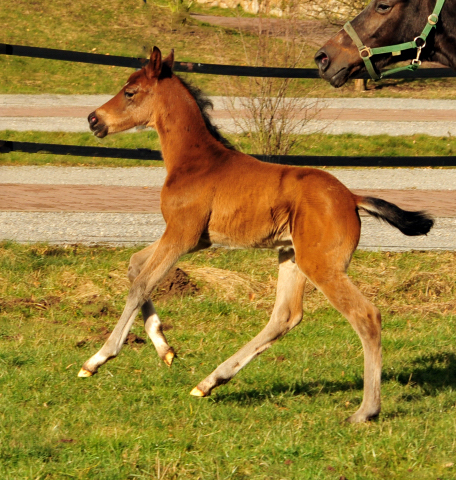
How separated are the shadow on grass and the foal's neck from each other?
4.81 feet

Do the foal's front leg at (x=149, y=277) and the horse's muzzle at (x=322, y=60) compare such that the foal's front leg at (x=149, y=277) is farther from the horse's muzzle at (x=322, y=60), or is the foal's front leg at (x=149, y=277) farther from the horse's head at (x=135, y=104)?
the horse's muzzle at (x=322, y=60)

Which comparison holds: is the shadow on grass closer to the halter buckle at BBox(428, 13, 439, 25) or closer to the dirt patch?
the dirt patch

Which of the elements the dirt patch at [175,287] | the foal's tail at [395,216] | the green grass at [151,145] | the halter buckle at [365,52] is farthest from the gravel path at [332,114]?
the foal's tail at [395,216]

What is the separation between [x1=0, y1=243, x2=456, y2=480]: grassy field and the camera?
369cm

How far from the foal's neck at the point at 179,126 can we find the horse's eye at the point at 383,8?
1240 millimetres

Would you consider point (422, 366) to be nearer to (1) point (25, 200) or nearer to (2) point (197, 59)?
(1) point (25, 200)

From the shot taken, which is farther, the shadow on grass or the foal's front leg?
the shadow on grass

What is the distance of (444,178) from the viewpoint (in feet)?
37.7

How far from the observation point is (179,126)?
4.85 meters

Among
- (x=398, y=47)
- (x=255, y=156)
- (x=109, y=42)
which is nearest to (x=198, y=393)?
(x=398, y=47)

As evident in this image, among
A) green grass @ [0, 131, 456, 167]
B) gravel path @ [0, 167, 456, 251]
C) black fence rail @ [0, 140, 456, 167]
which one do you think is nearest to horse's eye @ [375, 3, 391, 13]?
black fence rail @ [0, 140, 456, 167]

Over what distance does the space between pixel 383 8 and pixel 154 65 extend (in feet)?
4.68

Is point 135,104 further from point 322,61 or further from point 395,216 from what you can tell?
point 395,216

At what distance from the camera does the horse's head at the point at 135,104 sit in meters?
4.90
